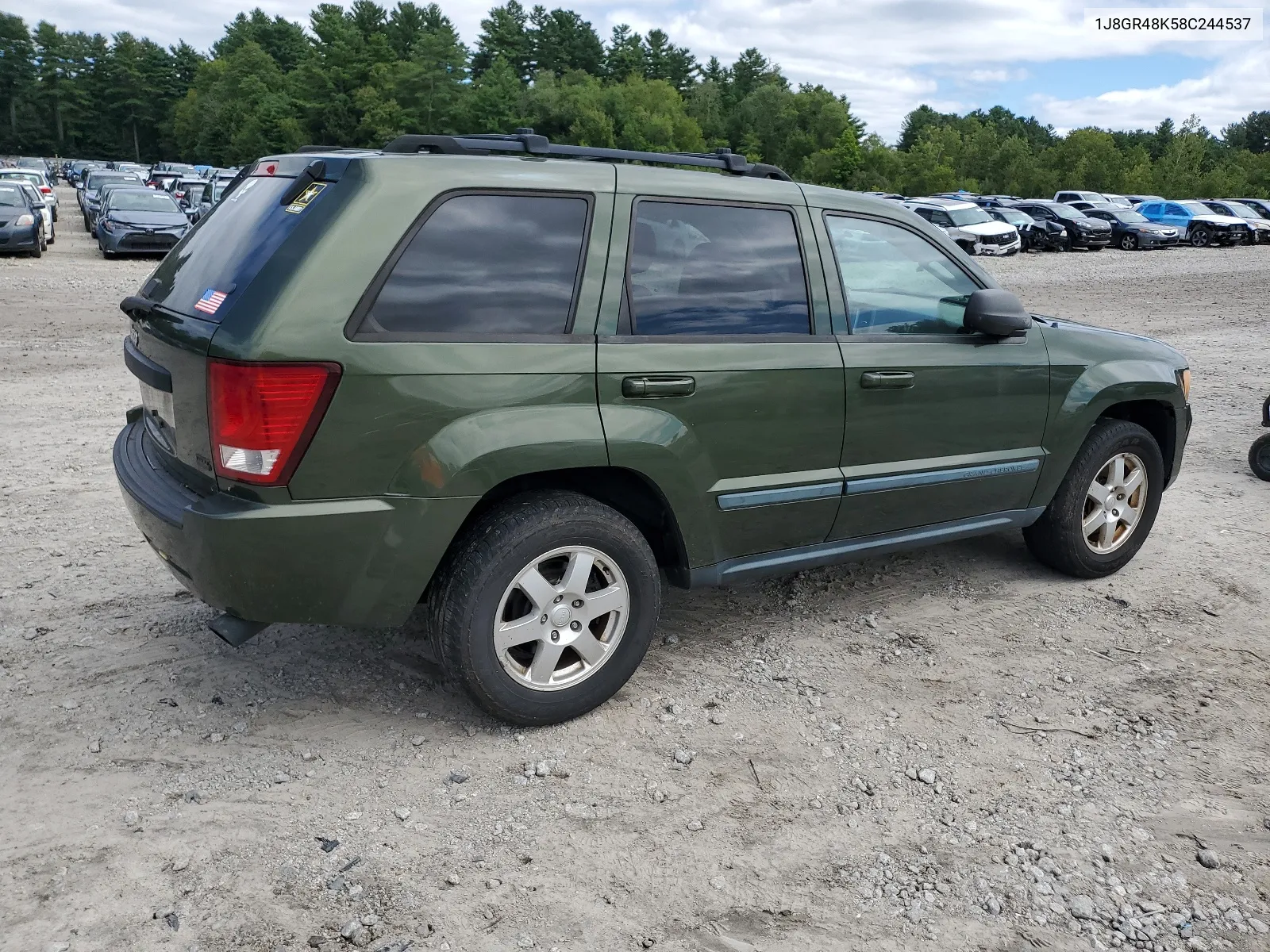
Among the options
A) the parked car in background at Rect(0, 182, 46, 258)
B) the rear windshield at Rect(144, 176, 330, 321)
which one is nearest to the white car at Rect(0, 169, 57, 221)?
the parked car in background at Rect(0, 182, 46, 258)

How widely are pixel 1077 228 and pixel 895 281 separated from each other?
111 ft

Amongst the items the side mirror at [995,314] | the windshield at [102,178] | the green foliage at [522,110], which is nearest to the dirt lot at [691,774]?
the side mirror at [995,314]

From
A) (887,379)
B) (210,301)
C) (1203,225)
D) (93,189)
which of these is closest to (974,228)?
(1203,225)

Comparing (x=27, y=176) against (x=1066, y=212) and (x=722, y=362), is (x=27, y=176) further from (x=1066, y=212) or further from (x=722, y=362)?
(x=722, y=362)

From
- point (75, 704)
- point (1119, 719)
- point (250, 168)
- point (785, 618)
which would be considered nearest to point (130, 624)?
point (75, 704)

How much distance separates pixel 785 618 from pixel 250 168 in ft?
9.40

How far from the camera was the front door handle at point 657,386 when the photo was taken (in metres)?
3.61

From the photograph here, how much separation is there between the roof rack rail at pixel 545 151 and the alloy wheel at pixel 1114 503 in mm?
2215

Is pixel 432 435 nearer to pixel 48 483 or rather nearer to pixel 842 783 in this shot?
pixel 842 783

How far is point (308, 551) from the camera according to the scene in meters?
3.25

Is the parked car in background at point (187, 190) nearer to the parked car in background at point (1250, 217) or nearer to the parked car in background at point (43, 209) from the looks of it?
the parked car in background at point (43, 209)

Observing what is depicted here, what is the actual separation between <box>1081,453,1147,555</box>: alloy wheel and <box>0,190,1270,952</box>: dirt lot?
0.23m

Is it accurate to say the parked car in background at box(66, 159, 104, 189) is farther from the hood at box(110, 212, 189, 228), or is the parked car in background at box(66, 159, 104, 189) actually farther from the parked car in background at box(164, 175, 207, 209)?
the hood at box(110, 212, 189, 228)

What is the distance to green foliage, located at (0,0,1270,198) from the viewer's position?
65.3m
